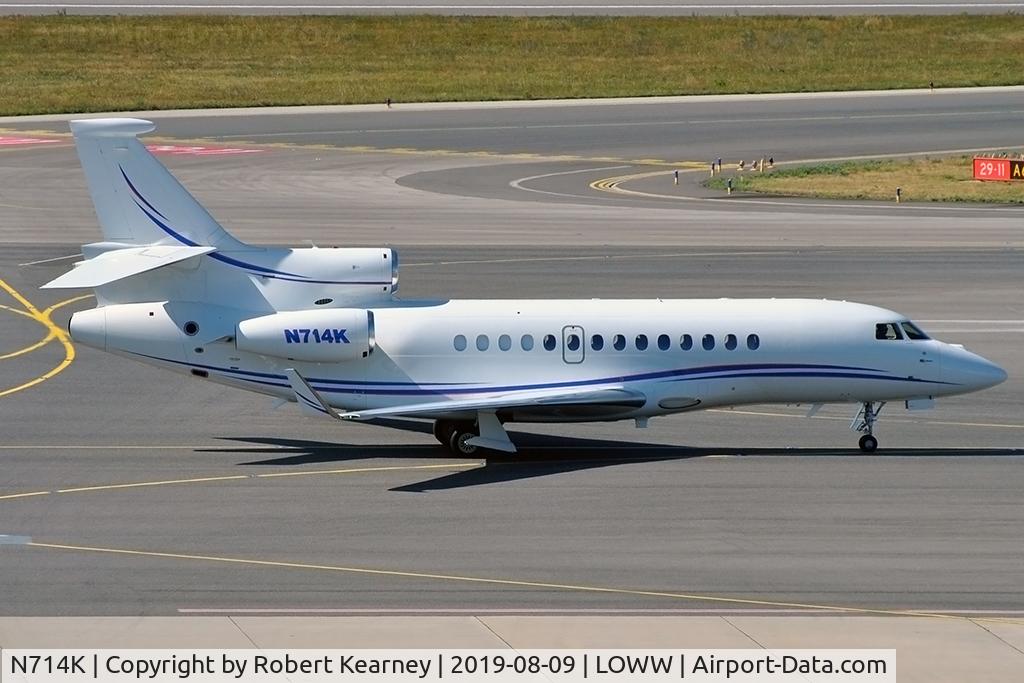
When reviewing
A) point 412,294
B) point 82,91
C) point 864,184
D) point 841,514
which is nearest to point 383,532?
point 841,514

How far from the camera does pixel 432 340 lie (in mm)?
32875

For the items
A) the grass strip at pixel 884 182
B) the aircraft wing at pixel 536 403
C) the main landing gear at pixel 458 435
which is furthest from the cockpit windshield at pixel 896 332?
the grass strip at pixel 884 182

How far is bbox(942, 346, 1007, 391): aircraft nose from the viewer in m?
33.4

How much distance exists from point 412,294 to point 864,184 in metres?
32.3

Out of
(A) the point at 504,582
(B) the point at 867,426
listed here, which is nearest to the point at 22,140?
(B) the point at 867,426

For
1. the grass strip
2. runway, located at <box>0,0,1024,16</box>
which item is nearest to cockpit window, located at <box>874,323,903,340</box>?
the grass strip

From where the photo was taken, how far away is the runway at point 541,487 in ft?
80.2

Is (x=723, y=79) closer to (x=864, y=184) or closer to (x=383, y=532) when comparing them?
(x=864, y=184)

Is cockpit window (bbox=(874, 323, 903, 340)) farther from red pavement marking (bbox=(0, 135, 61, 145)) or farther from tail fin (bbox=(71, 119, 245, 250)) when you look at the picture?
red pavement marking (bbox=(0, 135, 61, 145))

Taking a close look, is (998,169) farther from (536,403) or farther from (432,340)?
(432,340)

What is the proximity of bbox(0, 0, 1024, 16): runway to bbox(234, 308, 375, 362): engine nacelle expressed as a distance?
325ft

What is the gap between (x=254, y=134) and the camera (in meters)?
91.5

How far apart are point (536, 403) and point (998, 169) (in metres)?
50.2
